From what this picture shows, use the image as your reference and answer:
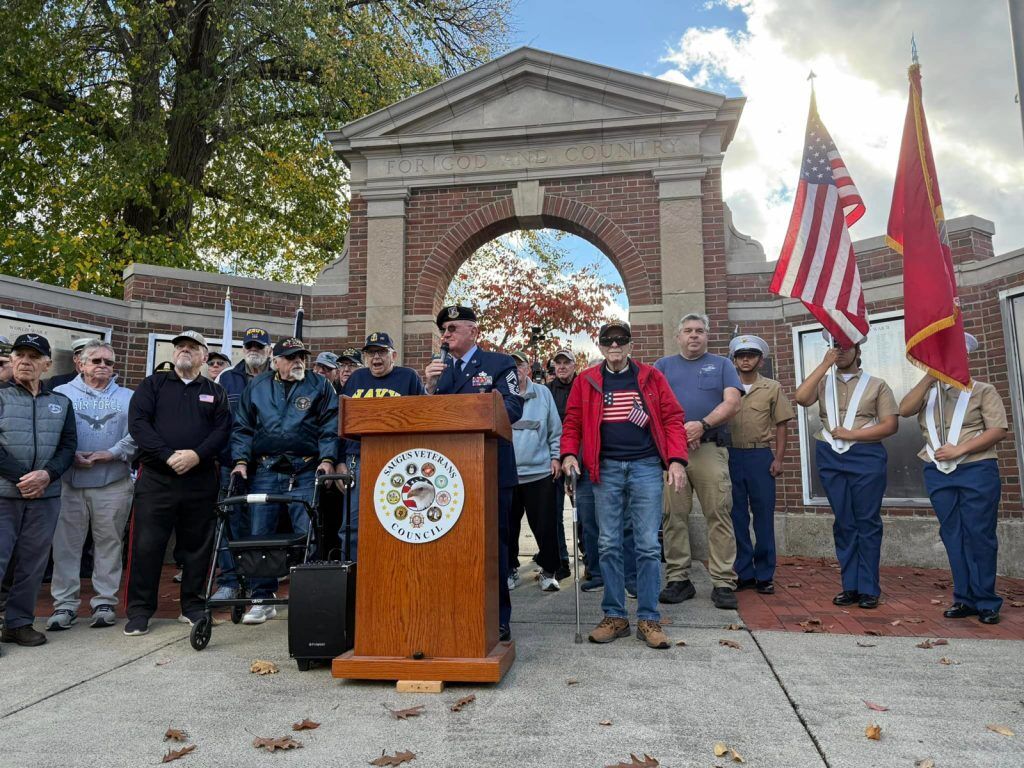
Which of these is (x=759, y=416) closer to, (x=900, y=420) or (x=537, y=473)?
(x=537, y=473)

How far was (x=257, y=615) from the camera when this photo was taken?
5.56 meters

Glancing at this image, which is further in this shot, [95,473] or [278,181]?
[278,181]

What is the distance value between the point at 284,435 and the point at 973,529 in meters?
5.03

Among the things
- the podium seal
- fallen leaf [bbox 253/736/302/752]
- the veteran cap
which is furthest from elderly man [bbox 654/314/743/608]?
fallen leaf [bbox 253/736/302/752]

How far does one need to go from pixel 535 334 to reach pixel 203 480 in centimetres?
803

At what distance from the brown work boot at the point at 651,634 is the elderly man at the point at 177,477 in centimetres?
309

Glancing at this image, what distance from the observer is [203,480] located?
18.4ft

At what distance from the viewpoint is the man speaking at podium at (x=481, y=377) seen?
4676 millimetres

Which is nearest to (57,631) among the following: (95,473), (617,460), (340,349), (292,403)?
(95,473)

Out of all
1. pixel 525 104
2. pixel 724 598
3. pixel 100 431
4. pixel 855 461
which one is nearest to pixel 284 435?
pixel 100 431

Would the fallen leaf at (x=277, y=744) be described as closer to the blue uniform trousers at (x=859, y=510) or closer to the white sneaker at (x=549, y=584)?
the white sneaker at (x=549, y=584)

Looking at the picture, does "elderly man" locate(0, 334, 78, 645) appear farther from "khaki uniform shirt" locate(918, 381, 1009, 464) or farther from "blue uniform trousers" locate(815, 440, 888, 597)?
"khaki uniform shirt" locate(918, 381, 1009, 464)

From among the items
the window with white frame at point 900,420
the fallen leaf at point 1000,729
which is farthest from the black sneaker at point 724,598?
the window with white frame at point 900,420

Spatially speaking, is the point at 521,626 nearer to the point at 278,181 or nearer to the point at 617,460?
the point at 617,460
